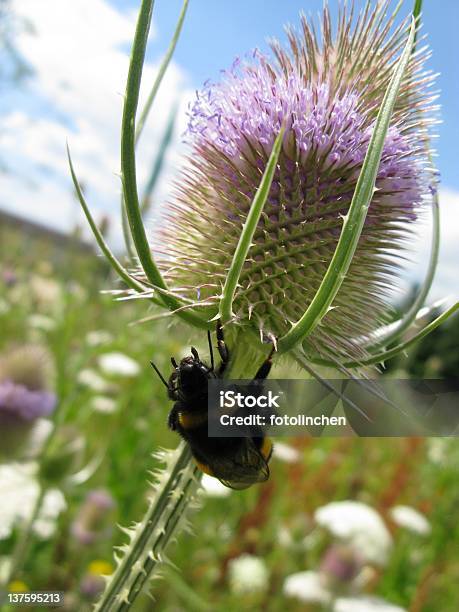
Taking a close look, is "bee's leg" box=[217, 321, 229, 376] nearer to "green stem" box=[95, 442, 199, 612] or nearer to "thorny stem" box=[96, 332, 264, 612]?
"thorny stem" box=[96, 332, 264, 612]

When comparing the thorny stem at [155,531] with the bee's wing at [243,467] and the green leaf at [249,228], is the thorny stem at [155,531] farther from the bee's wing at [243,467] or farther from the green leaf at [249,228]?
the green leaf at [249,228]

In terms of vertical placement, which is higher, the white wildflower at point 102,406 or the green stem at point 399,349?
the green stem at point 399,349

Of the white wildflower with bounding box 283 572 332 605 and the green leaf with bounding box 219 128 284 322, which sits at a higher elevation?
the green leaf with bounding box 219 128 284 322

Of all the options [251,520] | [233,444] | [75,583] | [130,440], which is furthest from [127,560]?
[251,520]

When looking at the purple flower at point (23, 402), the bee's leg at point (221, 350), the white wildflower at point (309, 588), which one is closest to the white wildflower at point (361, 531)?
the white wildflower at point (309, 588)

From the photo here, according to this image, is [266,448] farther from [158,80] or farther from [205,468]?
[158,80]

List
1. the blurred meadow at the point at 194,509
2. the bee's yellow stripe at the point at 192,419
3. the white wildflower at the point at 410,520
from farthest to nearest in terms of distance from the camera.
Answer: the white wildflower at the point at 410,520
the blurred meadow at the point at 194,509
the bee's yellow stripe at the point at 192,419

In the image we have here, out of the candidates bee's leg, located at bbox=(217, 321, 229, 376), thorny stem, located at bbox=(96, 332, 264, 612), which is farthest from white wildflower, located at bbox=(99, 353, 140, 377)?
bee's leg, located at bbox=(217, 321, 229, 376)
